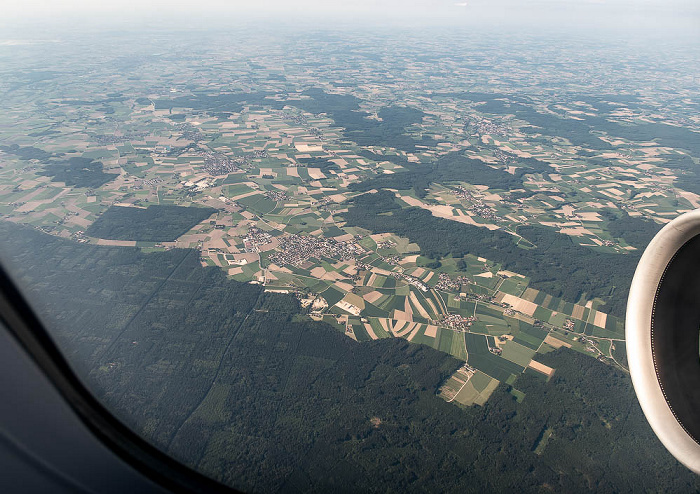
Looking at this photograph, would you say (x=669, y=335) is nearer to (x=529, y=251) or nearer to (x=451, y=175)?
(x=529, y=251)

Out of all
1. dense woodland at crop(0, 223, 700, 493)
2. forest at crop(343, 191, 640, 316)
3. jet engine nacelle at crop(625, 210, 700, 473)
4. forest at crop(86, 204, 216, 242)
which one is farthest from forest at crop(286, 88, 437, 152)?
jet engine nacelle at crop(625, 210, 700, 473)

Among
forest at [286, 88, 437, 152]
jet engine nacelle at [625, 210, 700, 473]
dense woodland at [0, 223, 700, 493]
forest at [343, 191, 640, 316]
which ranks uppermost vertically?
jet engine nacelle at [625, 210, 700, 473]

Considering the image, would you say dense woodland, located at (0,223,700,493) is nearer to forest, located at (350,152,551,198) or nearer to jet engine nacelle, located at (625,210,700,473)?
jet engine nacelle, located at (625,210,700,473)

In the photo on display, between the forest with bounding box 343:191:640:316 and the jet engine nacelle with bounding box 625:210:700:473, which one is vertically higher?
the jet engine nacelle with bounding box 625:210:700:473

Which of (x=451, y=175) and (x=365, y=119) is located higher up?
(x=451, y=175)

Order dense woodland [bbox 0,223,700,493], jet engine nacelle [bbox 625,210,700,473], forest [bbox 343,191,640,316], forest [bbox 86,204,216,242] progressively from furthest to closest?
forest [bbox 86,204,216,242] < forest [bbox 343,191,640,316] < dense woodland [bbox 0,223,700,493] < jet engine nacelle [bbox 625,210,700,473]

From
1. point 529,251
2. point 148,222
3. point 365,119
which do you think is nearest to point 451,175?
point 529,251

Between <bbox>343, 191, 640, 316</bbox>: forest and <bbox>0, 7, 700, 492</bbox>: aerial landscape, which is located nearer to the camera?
<bbox>0, 7, 700, 492</bbox>: aerial landscape
